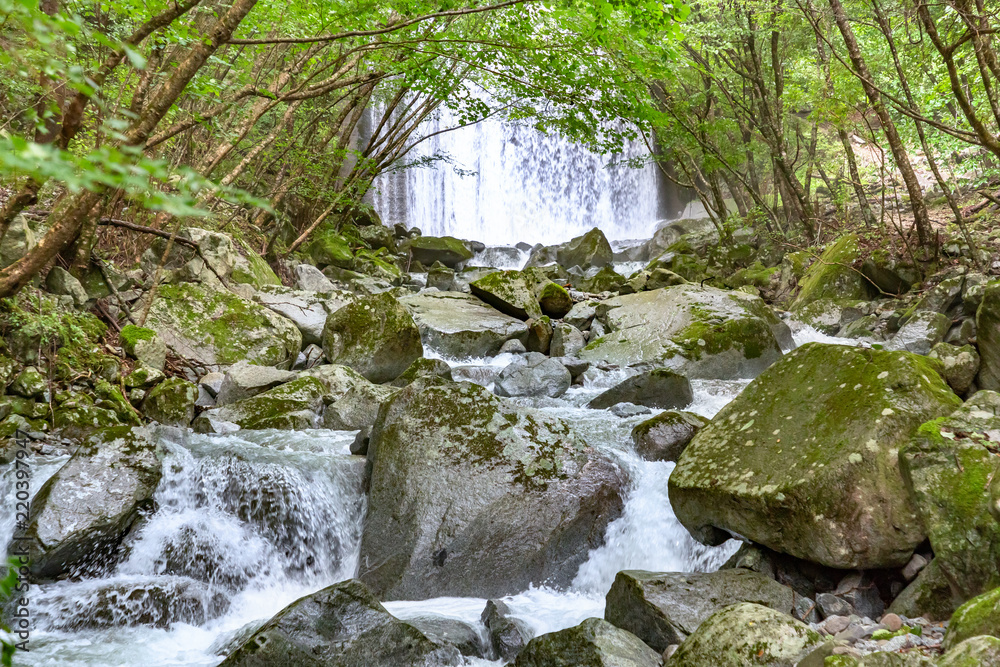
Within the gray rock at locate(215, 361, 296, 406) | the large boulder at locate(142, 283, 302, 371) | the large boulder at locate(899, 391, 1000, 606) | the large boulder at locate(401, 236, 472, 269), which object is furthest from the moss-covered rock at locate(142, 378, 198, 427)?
the large boulder at locate(401, 236, 472, 269)

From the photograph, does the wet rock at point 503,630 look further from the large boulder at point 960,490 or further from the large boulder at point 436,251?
the large boulder at point 436,251

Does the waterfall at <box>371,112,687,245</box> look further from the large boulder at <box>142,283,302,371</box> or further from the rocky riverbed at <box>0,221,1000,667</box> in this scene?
the rocky riverbed at <box>0,221,1000,667</box>

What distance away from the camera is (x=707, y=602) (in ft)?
11.0

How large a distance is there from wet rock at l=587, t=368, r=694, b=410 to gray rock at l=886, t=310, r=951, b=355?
287cm

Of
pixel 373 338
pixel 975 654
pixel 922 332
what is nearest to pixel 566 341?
pixel 373 338

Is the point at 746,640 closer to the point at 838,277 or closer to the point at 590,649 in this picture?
the point at 590,649

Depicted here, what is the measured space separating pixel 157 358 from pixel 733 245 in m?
12.6

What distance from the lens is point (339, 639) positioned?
3006 millimetres

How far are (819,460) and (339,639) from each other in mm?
2793

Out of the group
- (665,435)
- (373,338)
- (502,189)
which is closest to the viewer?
(665,435)

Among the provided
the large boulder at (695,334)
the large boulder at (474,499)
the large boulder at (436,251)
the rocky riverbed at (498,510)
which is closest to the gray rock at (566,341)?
the large boulder at (695,334)

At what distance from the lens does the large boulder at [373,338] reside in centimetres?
809

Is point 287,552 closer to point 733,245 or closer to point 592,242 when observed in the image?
point 733,245

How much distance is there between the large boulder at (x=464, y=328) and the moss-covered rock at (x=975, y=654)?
768 cm
